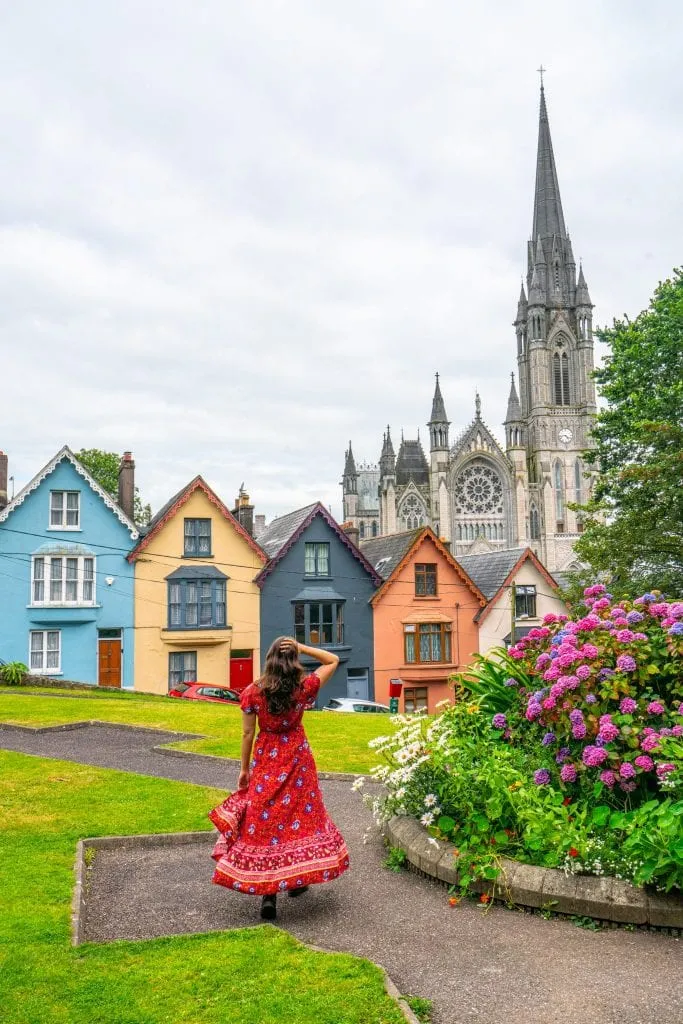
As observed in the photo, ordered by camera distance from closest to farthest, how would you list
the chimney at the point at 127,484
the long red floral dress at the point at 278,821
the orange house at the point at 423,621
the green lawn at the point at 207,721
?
the long red floral dress at the point at 278,821
the green lawn at the point at 207,721
the orange house at the point at 423,621
the chimney at the point at 127,484

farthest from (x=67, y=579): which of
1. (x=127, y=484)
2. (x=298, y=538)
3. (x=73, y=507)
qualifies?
(x=298, y=538)

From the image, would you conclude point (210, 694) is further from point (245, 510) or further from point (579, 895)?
point (579, 895)

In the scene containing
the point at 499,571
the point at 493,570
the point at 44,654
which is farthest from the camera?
the point at 493,570

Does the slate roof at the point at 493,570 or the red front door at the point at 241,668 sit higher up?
the slate roof at the point at 493,570

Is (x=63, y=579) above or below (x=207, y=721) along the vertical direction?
above

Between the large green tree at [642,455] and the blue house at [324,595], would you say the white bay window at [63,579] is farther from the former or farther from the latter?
the large green tree at [642,455]

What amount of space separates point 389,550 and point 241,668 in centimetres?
921

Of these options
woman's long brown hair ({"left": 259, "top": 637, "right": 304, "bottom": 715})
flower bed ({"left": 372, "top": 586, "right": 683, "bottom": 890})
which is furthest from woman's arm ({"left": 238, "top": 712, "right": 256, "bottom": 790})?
flower bed ({"left": 372, "top": 586, "right": 683, "bottom": 890})

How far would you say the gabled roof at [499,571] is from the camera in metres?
37.5

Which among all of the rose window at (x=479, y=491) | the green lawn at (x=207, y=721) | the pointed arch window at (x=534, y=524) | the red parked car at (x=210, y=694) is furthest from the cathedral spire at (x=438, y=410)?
the green lawn at (x=207, y=721)

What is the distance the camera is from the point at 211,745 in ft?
48.5

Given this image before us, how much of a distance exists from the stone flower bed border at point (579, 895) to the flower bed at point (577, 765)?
11 centimetres

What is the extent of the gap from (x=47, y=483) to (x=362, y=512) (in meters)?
88.2

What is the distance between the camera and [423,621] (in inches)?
1447
